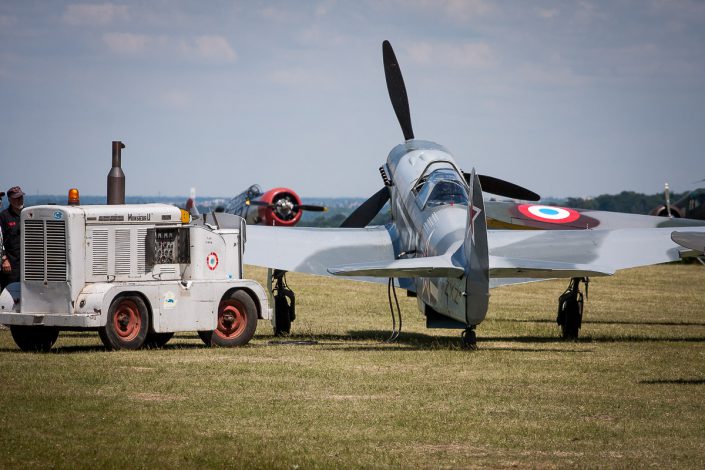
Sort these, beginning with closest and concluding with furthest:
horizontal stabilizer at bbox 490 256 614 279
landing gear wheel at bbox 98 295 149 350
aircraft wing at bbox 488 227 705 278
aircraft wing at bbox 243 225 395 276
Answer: horizontal stabilizer at bbox 490 256 614 279 < landing gear wheel at bbox 98 295 149 350 < aircraft wing at bbox 488 227 705 278 < aircraft wing at bbox 243 225 395 276

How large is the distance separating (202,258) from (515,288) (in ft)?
59.5

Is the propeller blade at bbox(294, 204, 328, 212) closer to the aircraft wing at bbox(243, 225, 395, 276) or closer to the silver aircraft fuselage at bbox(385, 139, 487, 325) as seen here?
the silver aircraft fuselage at bbox(385, 139, 487, 325)

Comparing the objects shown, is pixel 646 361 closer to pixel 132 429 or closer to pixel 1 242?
pixel 132 429

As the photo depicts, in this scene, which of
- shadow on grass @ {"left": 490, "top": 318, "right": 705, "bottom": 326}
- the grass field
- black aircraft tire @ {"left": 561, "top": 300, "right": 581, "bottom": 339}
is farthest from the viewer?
shadow on grass @ {"left": 490, "top": 318, "right": 705, "bottom": 326}

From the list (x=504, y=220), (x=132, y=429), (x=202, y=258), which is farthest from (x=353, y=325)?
(x=132, y=429)

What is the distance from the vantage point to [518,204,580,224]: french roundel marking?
2594cm

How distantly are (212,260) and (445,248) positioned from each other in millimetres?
2958

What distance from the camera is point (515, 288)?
105 feet

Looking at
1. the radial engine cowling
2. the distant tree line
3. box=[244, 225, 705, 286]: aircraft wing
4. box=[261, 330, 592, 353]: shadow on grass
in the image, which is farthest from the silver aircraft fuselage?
the distant tree line

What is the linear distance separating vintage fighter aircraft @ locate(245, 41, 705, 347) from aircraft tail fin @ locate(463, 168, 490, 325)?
12 mm

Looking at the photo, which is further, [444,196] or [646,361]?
[444,196]

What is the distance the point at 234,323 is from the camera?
15.4 meters

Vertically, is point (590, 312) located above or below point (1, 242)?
below

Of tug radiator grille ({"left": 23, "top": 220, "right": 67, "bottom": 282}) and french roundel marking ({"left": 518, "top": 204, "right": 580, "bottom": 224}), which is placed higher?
french roundel marking ({"left": 518, "top": 204, "right": 580, "bottom": 224})
